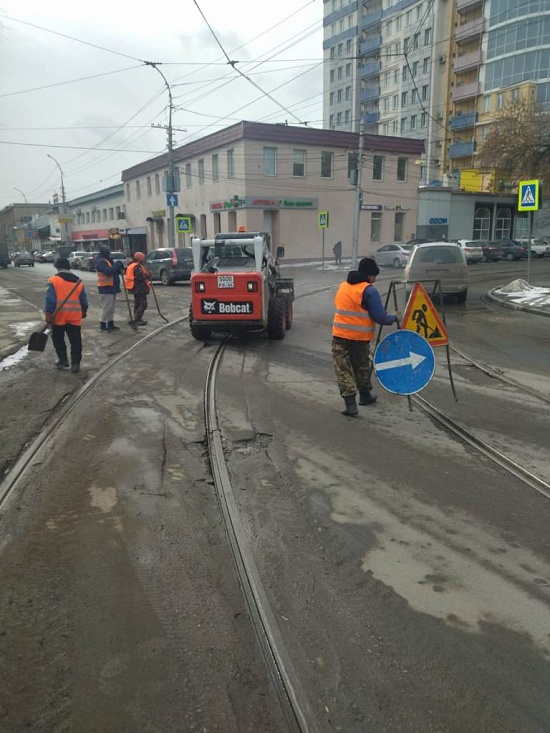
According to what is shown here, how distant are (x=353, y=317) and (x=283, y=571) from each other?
11.7 feet

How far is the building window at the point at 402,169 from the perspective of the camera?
145ft

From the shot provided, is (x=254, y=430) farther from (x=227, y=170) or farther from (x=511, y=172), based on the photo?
(x=227, y=170)

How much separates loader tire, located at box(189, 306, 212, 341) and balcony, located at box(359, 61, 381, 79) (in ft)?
228

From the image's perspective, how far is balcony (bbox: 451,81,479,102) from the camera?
57844mm

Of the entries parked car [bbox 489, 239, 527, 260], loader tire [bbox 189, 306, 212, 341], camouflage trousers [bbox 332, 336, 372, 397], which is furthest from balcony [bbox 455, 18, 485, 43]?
camouflage trousers [bbox 332, 336, 372, 397]

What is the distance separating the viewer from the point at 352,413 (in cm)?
635

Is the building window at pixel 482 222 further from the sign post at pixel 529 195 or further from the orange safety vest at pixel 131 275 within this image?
the orange safety vest at pixel 131 275

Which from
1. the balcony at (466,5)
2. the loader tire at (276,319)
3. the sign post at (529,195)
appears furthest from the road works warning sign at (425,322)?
the balcony at (466,5)

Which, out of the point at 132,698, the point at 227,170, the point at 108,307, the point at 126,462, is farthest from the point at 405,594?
the point at 227,170

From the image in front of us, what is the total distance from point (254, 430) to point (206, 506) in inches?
69.3

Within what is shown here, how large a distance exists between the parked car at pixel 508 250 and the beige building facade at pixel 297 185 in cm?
811

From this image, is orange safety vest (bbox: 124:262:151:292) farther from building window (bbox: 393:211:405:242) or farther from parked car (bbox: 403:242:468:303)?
building window (bbox: 393:211:405:242)

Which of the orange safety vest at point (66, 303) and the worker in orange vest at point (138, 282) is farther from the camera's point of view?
the worker in orange vest at point (138, 282)

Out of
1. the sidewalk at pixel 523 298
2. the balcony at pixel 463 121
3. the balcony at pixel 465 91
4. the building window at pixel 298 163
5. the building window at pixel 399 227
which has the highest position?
the balcony at pixel 465 91
